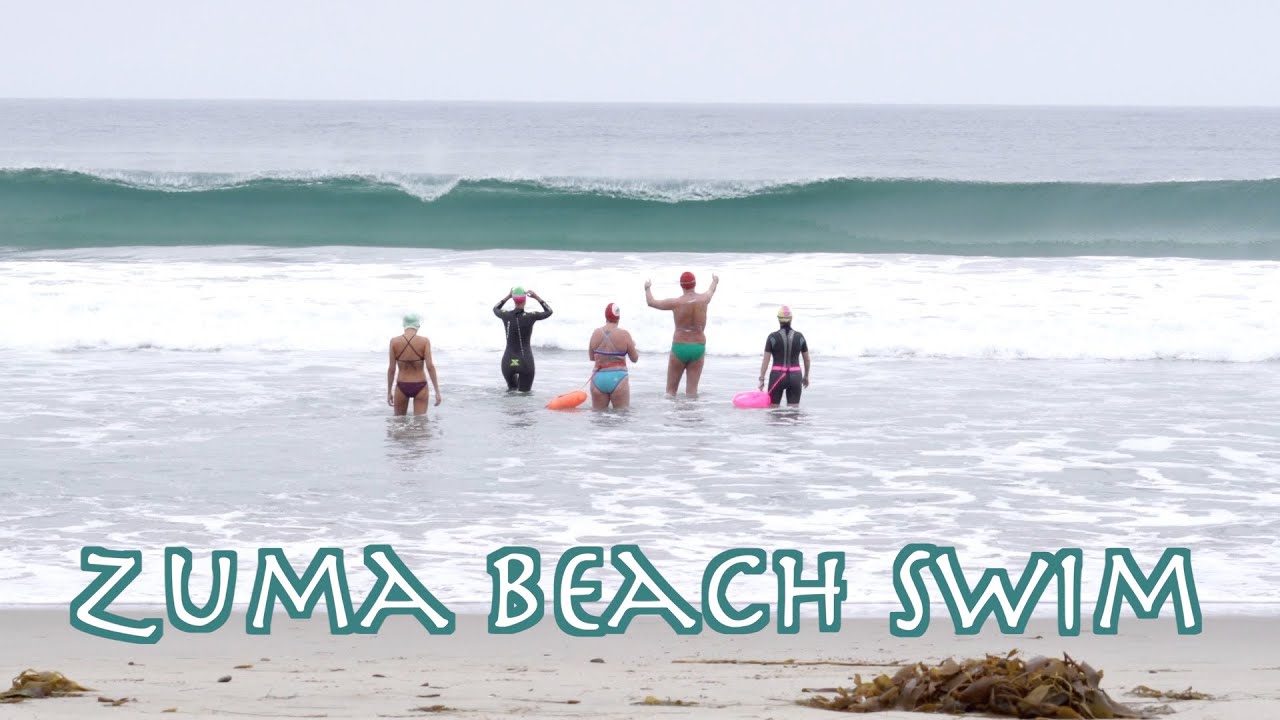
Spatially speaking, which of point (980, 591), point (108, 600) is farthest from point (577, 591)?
point (108, 600)

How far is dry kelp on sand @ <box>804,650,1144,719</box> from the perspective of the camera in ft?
14.6

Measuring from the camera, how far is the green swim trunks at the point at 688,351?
43.5 feet

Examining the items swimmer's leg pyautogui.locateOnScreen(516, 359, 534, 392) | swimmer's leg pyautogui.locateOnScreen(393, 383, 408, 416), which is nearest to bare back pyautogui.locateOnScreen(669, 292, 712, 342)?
swimmer's leg pyautogui.locateOnScreen(516, 359, 534, 392)

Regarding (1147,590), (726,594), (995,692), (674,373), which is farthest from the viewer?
(674,373)

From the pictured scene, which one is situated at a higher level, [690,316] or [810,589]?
[690,316]

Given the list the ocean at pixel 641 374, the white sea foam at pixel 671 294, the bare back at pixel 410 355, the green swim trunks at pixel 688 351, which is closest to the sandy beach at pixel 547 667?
the ocean at pixel 641 374

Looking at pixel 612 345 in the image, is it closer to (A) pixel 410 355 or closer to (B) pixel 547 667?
(A) pixel 410 355

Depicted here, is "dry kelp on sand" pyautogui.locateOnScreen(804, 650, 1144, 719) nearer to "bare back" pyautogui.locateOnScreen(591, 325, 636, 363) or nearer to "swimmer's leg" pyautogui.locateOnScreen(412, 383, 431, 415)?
"swimmer's leg" pyautogui.locateOnScreen(412, 383, 431, 415)

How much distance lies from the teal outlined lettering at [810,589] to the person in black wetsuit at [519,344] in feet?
19.7

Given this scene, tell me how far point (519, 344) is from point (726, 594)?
266 inches

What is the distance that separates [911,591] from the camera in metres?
6.96

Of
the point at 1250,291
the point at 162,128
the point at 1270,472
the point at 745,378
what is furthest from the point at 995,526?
the point at 162,128

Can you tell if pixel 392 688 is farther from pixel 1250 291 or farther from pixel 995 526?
pixel 1250 291

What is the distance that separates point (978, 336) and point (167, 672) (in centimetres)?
1361
